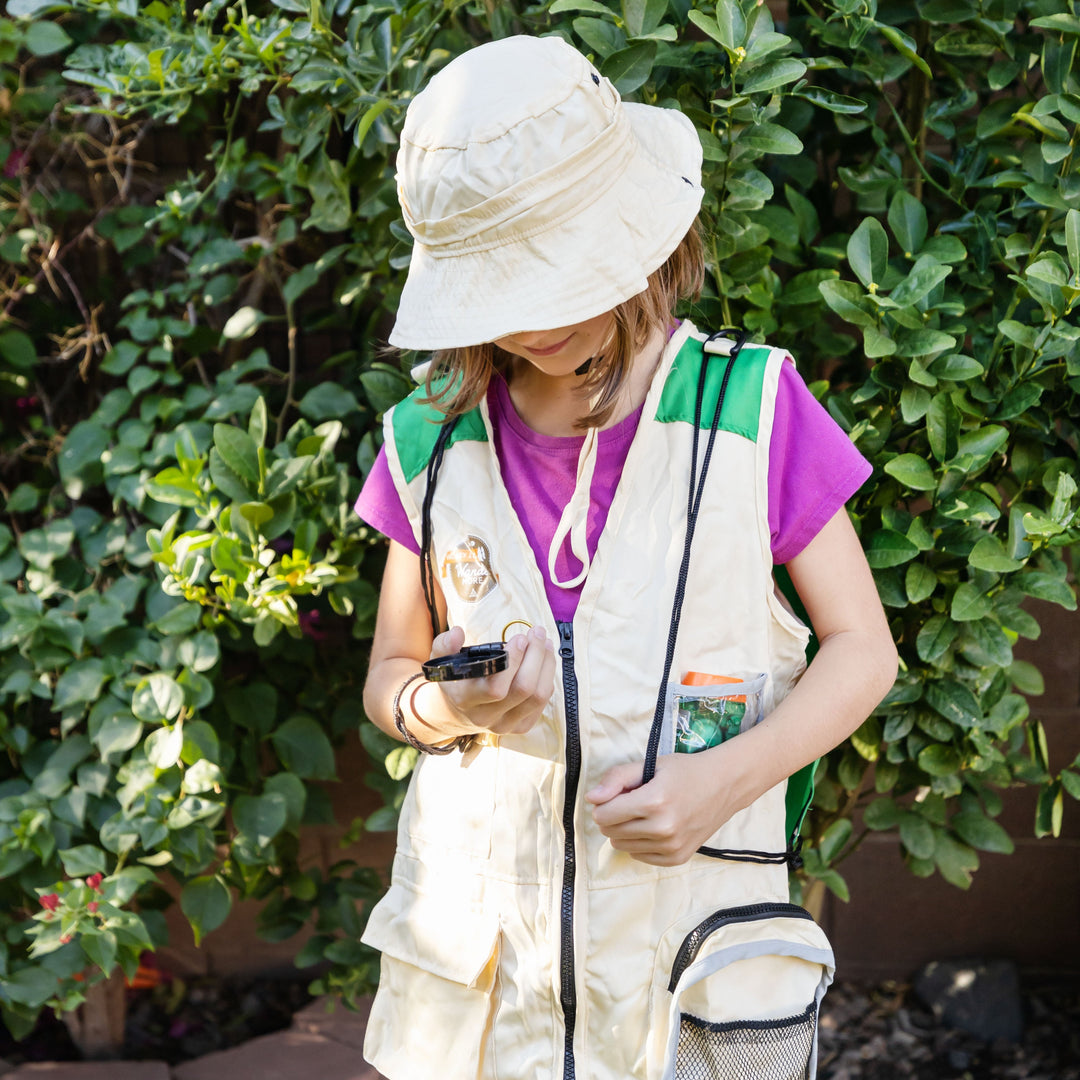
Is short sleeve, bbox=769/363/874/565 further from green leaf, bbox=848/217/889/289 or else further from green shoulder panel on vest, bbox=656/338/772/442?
green leaf, bbox=848/217/889/289

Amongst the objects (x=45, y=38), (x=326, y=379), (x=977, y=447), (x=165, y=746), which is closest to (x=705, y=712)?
(x=977, y=447)

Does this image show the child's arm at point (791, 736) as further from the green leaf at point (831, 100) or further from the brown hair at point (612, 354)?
the green leaf at point (831, 100)

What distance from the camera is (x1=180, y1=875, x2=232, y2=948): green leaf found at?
2.04 metres

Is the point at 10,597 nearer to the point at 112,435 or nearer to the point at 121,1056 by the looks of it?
the point at 112,435

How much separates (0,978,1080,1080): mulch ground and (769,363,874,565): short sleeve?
64.4 inches

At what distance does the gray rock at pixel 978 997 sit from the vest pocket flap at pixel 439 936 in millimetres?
1645

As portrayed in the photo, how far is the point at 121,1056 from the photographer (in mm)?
2473

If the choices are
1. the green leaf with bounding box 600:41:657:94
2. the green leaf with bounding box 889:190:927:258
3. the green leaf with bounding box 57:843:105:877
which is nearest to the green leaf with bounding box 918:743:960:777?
the green leaf with bounding box 889:190:927:258

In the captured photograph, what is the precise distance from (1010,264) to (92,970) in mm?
2062

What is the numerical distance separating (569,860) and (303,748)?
1.08 metres

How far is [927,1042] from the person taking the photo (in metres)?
2.40

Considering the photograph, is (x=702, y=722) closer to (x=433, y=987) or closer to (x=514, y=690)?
(x=514, y=690)

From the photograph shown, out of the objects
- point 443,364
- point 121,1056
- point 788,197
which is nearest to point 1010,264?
point 788,197

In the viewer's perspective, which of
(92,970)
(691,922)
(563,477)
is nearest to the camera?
(691,922)
